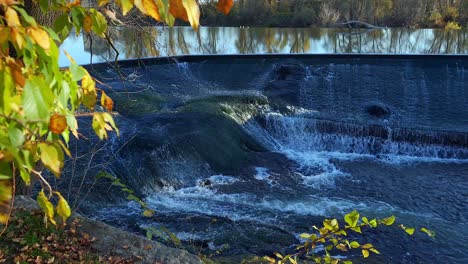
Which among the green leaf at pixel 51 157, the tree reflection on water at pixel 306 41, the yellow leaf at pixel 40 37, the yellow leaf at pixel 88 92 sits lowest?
the tree reflection on water at pixel 306 41

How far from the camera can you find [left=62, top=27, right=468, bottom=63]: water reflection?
18.4 metres

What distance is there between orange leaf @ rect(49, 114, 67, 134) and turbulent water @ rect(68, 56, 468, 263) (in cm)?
268

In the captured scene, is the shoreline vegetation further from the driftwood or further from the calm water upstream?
the calm water upstream

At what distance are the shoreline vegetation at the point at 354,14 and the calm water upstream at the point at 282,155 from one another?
8.94 metres

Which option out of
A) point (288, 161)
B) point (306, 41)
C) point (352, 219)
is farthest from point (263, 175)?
point (306, 41)

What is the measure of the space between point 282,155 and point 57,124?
8.00m

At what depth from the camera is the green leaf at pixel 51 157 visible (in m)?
0.97

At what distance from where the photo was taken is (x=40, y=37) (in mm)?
1017

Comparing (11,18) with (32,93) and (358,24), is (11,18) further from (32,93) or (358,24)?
(358,24)

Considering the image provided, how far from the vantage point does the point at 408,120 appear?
10.8 meters

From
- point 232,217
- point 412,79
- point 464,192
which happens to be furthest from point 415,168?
point 412,79

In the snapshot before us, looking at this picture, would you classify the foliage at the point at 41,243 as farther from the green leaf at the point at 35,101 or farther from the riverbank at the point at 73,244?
the green leaf at the point at 35,101

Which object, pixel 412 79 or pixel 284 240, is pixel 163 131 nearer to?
pixel 284 240

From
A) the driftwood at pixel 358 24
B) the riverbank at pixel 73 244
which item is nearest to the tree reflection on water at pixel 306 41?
the driftwood at pixel 358 24
